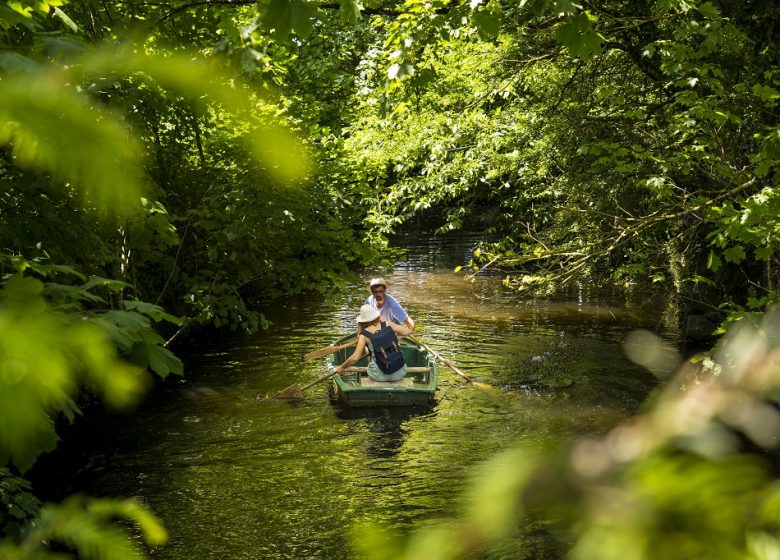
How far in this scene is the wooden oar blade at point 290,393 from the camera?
508 inches

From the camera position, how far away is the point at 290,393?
42.5ft

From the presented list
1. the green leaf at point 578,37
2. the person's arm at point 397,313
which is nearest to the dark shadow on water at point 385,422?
the person's arm at point 397,313

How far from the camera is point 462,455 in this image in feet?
34.1

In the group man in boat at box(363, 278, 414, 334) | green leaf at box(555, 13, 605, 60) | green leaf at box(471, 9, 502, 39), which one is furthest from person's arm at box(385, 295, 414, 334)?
green leaf at box(555, 13, 605, 60)

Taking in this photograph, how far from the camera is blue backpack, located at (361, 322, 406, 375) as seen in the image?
41.4 ft

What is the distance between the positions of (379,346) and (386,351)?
15 centimetres

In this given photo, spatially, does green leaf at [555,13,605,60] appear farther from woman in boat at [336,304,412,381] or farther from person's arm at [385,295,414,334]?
person's arm at [385,295,414,334]

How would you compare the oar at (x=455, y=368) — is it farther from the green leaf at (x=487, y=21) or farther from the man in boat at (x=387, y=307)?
the green leaf at (x=487, y=21)

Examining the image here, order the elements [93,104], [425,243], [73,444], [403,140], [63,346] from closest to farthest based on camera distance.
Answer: [63,346], [93,104], [73,444], [403,140], [425,243]

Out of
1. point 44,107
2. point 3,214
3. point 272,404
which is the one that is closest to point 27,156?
point 44,107

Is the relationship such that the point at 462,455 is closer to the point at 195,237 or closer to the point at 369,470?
the point at 369,470

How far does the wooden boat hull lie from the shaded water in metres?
0.20

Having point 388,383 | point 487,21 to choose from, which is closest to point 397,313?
point 388,383

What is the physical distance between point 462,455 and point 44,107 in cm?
999
